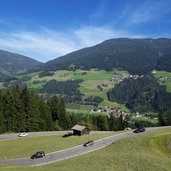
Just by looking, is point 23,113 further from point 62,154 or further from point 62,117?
point 62,154

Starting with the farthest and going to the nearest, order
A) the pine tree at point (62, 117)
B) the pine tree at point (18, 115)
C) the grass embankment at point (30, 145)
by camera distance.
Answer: the pine tree at point (62, 117)
the pine tree at point (18, 115)
the grass embankment at point (30, 145)

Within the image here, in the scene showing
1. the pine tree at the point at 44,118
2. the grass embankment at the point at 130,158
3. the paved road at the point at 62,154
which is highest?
the pine tree at the point at 44,118

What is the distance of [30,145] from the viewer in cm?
8831

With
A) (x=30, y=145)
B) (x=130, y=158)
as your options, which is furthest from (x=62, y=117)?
(x=130, y=158)

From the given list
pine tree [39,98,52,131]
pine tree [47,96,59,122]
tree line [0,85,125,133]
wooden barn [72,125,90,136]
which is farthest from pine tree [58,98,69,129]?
wooden barn [72,125,90,136]

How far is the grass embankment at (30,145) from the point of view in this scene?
256ft

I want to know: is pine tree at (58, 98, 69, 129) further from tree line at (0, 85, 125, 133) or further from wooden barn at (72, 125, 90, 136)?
wooden barn at (72, 125, 90, 136)

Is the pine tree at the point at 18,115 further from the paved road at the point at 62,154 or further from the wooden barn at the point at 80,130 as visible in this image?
the paved road at the point at 62,154

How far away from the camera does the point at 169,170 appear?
2025 inches

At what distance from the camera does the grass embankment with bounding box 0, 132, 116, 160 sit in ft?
256

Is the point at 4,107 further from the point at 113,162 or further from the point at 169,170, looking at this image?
the point at 169,170

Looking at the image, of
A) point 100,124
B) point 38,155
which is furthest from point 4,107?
point 100,124

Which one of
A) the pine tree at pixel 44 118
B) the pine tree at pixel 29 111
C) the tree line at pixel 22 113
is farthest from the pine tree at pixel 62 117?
the pine tree at pixel 29 111

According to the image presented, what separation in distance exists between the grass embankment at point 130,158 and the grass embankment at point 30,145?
16.0m
